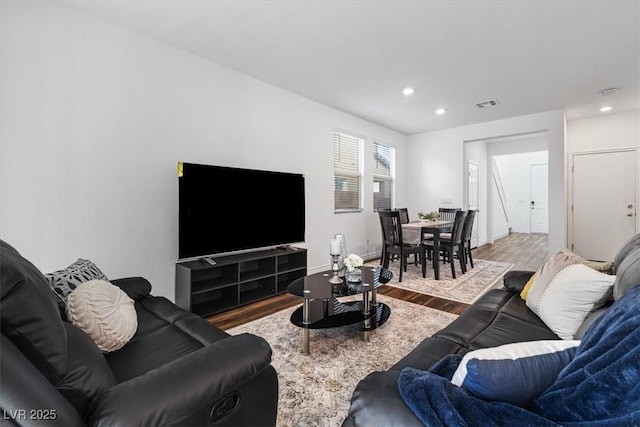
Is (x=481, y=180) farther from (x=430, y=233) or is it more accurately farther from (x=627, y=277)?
(x=627, y=277)

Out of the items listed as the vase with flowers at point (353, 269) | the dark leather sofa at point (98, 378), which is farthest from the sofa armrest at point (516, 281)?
the dark leather sofa at point (98, 378)

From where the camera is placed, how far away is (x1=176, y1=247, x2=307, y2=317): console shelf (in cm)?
280

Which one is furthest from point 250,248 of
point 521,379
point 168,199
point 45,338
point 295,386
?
point 521,379

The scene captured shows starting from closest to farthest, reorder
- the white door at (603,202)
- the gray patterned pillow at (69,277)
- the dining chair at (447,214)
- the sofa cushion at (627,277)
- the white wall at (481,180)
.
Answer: the sofa cushion at (627,277)
the gray patterned pillow at (69,277)
the white door at (603,202)
the dining chair at (447,214)
the white wall at (481,180)

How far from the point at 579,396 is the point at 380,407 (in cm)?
48

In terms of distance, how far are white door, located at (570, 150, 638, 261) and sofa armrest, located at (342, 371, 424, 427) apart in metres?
6.70

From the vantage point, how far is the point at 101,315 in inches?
52.9

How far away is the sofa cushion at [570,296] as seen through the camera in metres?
1.46

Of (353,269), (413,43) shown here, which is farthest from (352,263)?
(413,43)

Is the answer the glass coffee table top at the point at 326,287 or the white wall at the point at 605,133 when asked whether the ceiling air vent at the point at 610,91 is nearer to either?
the white wall at the point at 605,133

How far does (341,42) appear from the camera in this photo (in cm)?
284

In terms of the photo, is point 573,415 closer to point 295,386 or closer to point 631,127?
point 295,386

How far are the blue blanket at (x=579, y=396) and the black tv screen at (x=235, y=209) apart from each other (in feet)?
8.31

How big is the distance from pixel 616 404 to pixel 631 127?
6.78 metres
